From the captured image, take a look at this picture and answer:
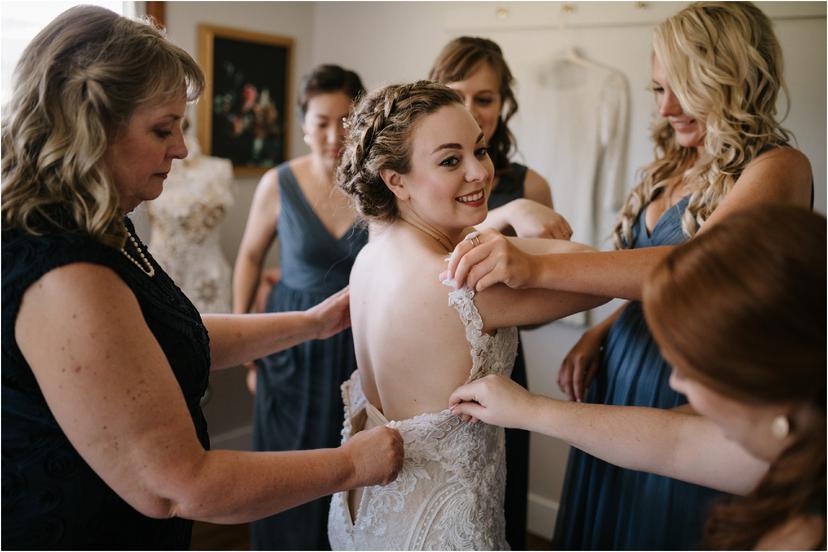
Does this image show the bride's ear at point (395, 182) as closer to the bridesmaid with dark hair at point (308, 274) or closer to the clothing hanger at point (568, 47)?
the bridesmaid with dark hair at point (308, 274)

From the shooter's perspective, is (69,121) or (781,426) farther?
(69,121)

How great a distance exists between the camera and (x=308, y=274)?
2.72 metres

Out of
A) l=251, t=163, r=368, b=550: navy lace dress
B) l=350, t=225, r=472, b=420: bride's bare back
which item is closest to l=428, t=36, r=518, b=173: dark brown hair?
l=251, t=163, r=368, b=550: navy lace dress

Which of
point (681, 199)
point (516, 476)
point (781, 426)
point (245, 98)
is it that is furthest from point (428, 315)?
point (245, 98)

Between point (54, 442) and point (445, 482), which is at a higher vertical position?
A: point (54, 442)

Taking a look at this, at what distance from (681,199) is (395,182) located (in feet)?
2.54

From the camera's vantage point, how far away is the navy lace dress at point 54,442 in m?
1.08

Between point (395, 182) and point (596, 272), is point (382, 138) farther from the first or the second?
point (596, 272)

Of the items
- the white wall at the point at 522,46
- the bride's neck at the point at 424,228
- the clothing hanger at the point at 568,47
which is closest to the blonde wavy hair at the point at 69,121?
the bride's neck at the point at 424,228

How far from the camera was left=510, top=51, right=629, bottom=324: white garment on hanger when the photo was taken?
9.62 feet

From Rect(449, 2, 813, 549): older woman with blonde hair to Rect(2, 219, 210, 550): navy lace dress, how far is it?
81cm

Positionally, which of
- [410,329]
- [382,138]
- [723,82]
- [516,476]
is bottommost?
[516,476]

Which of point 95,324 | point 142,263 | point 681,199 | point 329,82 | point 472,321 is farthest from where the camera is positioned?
point 329,82

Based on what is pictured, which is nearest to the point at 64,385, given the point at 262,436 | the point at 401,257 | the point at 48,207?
the point at 48,207
